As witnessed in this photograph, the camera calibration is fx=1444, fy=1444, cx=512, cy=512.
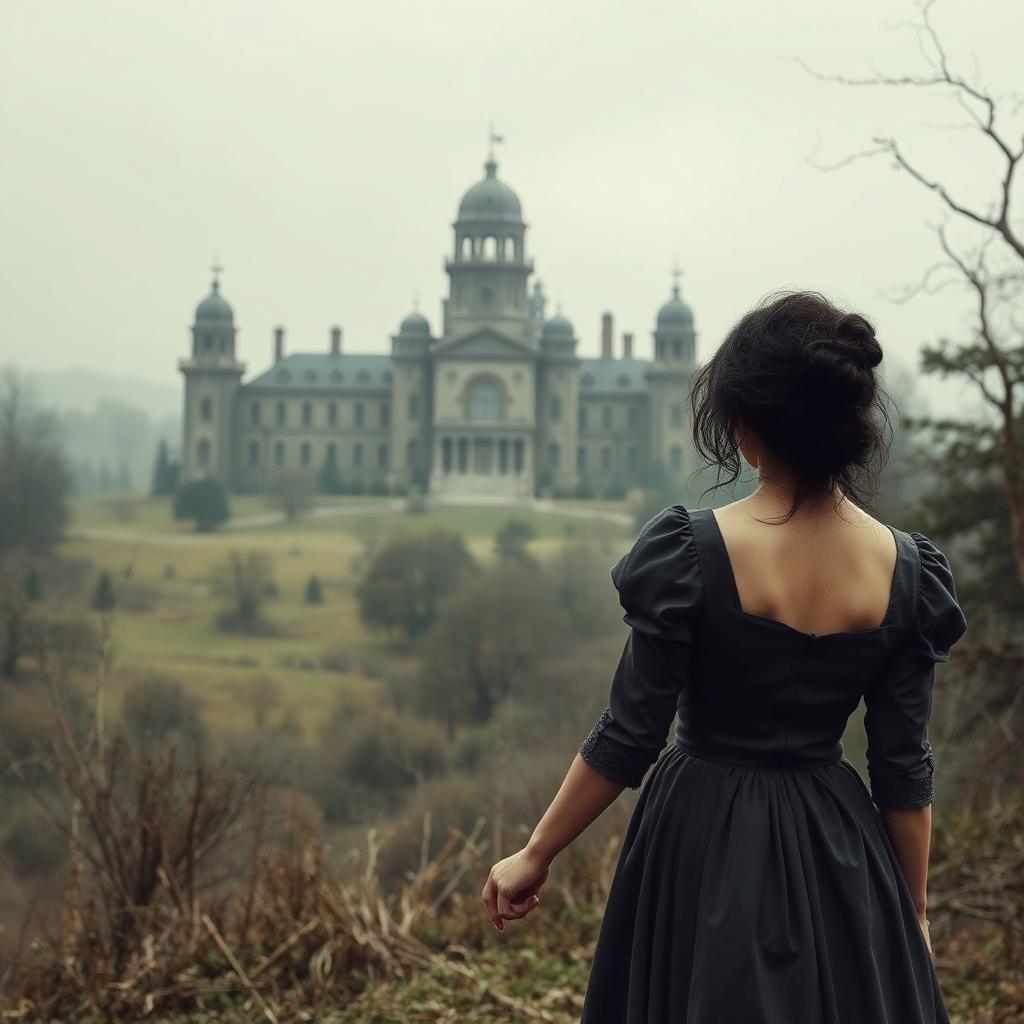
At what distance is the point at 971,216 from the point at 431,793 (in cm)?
1647

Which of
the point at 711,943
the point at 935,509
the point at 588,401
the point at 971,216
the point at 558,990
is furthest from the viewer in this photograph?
the point at 588,401

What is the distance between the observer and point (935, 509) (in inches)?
543

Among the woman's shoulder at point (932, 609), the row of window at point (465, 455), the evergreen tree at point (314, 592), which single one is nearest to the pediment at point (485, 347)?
the row of window at point (465, 455)

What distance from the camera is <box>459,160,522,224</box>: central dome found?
74688 mm

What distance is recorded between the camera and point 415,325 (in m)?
72.3

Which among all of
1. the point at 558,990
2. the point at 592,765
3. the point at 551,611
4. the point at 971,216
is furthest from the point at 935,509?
the point at 551,611

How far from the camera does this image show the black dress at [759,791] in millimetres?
2316

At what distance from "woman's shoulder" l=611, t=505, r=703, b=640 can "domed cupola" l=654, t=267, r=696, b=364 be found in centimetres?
7444

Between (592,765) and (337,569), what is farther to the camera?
(337,569)

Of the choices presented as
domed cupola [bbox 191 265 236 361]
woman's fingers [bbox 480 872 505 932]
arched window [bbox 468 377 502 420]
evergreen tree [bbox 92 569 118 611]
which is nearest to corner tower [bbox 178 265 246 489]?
domed cupola [bbox 191 265 236 361]

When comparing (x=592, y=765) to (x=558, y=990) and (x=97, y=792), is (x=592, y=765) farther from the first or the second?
(x=97, y=792)

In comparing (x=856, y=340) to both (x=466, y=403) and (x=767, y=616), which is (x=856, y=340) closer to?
(x=767, y=616)

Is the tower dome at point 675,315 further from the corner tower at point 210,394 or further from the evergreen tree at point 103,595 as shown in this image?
the evergreen tree at point 103,595

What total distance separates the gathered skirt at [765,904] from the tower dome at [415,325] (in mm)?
70664
